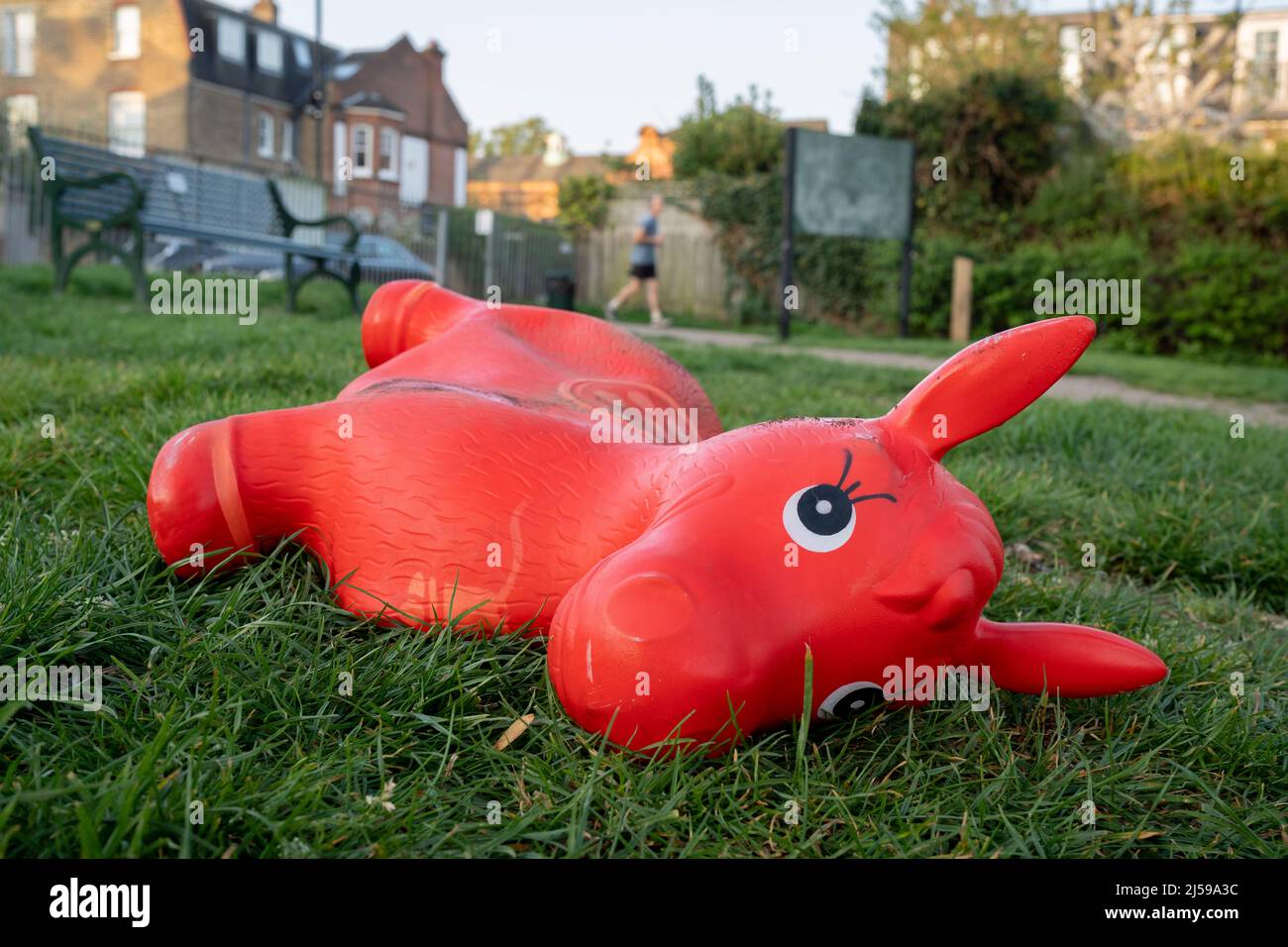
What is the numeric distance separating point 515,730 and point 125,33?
37.8 m

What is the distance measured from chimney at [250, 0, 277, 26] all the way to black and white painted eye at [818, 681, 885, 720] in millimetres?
40346

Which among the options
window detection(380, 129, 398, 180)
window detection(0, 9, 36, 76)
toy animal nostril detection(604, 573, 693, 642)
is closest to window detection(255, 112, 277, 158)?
window detection(380, 129, 398, 180)

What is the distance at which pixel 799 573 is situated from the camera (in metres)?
1.48

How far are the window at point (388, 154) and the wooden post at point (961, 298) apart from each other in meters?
28.0

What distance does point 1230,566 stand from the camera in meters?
3.15

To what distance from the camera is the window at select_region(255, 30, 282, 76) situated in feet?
113

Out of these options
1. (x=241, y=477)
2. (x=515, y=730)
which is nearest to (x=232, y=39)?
(x=241, y=477)

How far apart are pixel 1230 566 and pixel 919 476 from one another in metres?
2.12

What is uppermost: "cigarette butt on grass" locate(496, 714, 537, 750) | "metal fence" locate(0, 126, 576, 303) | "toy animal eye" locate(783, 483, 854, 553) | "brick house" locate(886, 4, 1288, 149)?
"brick house" locate(886, 4, 1288, 149)

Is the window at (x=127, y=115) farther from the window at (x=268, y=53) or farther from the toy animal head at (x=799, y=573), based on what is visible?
the toy animal head at (x=799, y=573)

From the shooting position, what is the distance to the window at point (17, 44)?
3400 cm

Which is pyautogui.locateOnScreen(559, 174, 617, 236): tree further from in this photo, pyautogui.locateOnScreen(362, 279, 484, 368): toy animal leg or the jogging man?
pyautogui.locateOnScreen(362, 279, 484, 368): toy animal leg

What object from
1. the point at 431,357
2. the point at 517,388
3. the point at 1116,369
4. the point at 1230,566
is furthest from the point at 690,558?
the point at 1116,369
